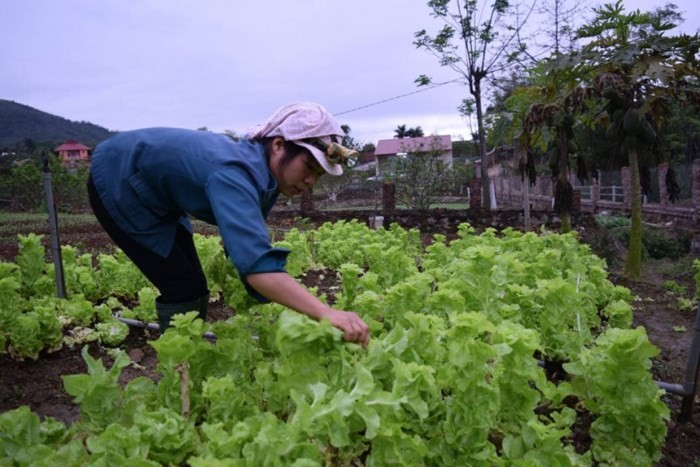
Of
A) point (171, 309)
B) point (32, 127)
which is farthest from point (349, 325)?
point (32, 127)

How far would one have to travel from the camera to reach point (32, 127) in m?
27.9

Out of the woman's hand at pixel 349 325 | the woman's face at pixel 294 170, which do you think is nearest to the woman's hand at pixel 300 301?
the woman's hand at pixel 349 325

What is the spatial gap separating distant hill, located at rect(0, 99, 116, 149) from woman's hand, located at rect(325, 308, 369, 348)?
2301cm

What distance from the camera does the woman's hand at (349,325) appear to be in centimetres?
172

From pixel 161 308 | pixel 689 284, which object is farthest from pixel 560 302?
pixel 689 284

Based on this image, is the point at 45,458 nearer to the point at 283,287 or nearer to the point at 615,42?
the point at 283,287

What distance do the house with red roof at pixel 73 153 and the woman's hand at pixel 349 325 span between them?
77.8 ft

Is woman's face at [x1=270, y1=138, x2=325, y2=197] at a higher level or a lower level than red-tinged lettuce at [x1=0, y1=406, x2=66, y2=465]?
higher

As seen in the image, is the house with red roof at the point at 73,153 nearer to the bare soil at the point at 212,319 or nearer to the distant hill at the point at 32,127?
the distant hill at the point at 32,127

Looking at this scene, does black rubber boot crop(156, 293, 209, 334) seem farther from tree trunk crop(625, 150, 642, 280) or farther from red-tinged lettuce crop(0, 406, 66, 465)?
tree trunk crop(625, 150, 642, 280)

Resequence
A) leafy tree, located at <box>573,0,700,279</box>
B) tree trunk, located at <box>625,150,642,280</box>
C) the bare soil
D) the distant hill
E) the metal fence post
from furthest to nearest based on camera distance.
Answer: the distant hill < tree trunk, located at <box>625,150,642,280</box> < leafy tree, located at <box>573,0,700,279</box> < the metal fence post < the bare soil

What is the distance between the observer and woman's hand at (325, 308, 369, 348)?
172cm

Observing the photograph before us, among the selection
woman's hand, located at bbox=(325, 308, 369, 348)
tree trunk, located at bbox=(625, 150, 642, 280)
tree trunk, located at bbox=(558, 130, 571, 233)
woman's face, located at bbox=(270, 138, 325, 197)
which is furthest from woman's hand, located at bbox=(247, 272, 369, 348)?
tree trunk, located at bbox=(558, 130, 571, 233)

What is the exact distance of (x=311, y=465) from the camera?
1415 millimetres
